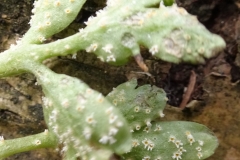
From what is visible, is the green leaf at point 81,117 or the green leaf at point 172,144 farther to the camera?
the green leaf at point 172,144

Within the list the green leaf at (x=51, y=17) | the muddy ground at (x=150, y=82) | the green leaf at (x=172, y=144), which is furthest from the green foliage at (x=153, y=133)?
the green leaf at (x=51, y=17)

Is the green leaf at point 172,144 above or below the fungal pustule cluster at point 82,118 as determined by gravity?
below

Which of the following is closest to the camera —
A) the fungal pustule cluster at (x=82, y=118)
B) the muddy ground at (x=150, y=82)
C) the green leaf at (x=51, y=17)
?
the fungal pustule cluster at (x=82, y=118)

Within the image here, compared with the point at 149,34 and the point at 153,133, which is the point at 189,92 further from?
the point at 149,34

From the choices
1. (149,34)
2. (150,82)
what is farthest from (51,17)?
(150,82)

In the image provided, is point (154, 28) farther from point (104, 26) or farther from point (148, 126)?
point (148, 126)

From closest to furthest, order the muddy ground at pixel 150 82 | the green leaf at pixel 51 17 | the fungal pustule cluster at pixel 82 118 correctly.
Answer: the fungal pustule cluster at pixel 82 118
the green leaf at pixel 51 17
the muddy ground at pixel 150 82

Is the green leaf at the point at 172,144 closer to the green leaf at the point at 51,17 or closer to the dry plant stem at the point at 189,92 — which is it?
the dry plant stem at the point at 189,92

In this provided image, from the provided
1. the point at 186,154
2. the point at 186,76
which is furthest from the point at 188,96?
the point at 186,154

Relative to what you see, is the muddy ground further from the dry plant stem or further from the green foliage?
the green foliage

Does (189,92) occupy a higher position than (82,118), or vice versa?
(82,118)
